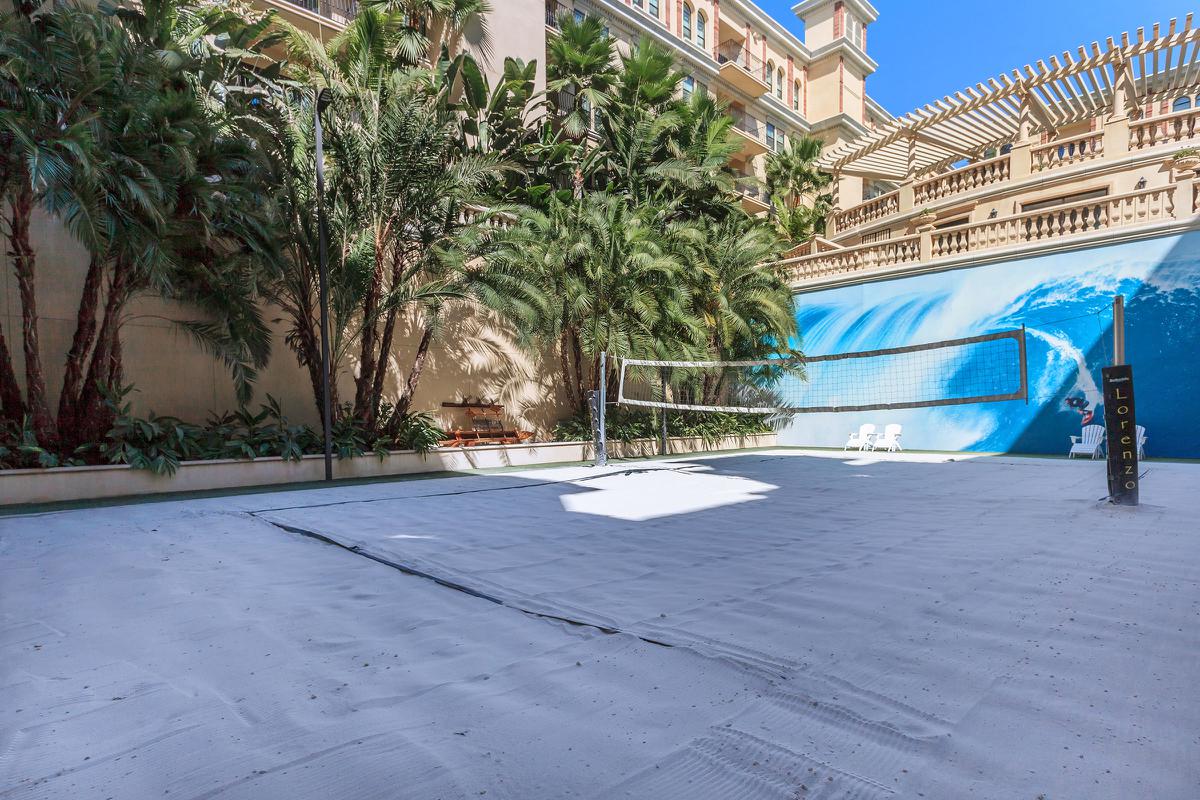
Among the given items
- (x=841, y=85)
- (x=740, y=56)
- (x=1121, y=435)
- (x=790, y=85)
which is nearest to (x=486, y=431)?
(x=1121, y=435)

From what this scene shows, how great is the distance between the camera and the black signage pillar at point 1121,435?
6.50 metres

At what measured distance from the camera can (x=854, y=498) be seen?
759cm

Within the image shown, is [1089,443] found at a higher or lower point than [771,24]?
lower

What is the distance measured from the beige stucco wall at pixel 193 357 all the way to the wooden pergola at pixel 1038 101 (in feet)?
51.1

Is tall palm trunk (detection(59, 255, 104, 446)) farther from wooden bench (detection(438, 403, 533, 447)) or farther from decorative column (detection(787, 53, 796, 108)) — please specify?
decorative column (detection(787, 53, 796, 108))

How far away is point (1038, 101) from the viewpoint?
61.3 feet

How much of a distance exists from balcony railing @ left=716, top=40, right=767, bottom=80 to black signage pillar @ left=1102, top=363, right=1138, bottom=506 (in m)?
29.4

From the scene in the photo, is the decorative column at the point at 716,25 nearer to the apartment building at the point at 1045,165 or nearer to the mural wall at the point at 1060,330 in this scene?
the apartment building at the point at 1045,165

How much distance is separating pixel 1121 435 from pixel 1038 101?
17.2 meters

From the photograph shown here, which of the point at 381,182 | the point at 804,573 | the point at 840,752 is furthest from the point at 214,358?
the point at 840,752

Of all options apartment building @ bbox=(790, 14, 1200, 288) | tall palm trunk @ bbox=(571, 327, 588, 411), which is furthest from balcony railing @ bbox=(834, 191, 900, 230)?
tall palm trunk @ bbox=(571, 327, 588, 411)

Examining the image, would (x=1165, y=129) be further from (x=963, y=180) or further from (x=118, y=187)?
(x=118, y=187)

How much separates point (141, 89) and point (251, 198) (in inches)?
67.3

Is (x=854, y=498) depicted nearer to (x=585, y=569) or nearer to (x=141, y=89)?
(x=585, y=569)
